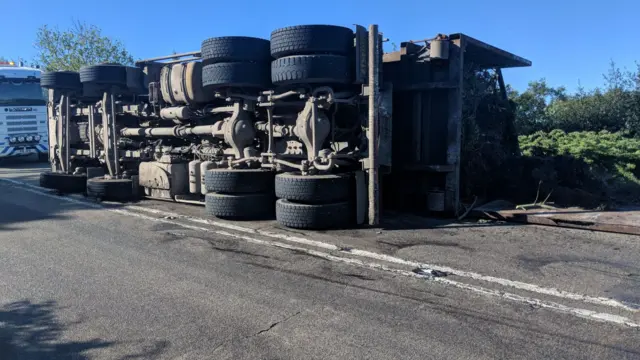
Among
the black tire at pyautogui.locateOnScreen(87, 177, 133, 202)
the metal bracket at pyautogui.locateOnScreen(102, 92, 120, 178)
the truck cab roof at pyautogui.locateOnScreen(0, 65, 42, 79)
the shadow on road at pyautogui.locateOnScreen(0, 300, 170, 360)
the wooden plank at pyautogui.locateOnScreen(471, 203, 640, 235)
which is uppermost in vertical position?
the truck cab roof at pyautogui.locateOnScreen(0, 65, 42, 79)

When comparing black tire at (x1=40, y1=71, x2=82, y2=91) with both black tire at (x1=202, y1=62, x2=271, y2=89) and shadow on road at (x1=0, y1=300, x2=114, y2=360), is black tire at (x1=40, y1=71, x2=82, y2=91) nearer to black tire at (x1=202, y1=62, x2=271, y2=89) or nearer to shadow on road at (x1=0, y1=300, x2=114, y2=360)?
black tire at (x1=202, y1=62, x2=271, y2=89)

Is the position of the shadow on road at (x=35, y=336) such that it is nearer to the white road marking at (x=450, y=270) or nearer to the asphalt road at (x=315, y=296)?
the asphalt road at (x=315, y=296)

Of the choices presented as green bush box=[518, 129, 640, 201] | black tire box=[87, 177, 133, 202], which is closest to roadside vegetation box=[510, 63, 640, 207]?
green bush box=[518, 129, 640, 201]

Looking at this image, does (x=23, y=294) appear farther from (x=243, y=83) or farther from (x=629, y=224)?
(x=629, y=224)

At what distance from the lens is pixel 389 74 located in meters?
7.92

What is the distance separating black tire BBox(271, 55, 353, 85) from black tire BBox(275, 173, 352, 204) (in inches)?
56.7

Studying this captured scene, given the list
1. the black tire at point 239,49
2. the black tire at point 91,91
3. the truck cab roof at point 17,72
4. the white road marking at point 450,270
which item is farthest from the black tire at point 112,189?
the truck cab roof at point 17,72

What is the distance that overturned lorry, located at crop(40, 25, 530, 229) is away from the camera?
688cm

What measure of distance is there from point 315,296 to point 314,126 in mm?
3612

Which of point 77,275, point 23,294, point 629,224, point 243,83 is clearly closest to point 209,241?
point 77,275

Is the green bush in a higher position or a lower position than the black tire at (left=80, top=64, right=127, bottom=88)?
lower

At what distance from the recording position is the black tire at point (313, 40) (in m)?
6.88

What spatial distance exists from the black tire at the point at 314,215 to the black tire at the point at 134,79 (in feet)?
20.4

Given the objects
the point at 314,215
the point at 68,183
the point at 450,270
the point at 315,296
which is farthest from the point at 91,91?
the point at 450,270
